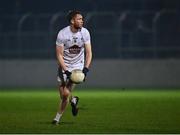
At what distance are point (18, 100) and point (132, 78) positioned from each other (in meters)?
8.39

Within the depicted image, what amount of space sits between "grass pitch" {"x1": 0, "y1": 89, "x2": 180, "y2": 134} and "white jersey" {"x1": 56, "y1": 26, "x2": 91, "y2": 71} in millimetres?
1220

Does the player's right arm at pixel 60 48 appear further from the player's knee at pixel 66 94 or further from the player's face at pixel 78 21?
the player's knee at pixel 66 94

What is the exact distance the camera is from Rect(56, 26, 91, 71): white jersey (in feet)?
49.7

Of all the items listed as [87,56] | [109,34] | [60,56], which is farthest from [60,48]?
[109,34]

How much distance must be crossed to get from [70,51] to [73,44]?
0.61 ft

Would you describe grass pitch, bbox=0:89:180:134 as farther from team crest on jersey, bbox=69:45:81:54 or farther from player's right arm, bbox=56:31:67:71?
team crest on jersey, bbox=69:45:81:54

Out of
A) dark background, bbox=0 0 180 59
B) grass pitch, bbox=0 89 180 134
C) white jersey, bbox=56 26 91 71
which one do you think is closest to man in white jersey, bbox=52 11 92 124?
white jersey, bbox=56 26 91 71

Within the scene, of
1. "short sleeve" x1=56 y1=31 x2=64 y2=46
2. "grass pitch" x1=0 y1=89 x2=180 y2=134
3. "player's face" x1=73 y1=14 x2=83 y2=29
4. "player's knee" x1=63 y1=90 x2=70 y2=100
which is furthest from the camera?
"player's knee" x1=63 y1=90 x2=70 y2=100

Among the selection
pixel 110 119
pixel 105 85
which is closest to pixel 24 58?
pixel 105 85

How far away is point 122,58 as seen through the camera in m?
31.6

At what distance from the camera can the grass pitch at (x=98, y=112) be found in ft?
46.3

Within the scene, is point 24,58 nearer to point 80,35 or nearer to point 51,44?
point 51,44

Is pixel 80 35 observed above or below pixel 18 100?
above

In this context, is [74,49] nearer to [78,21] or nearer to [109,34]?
[78,21]
